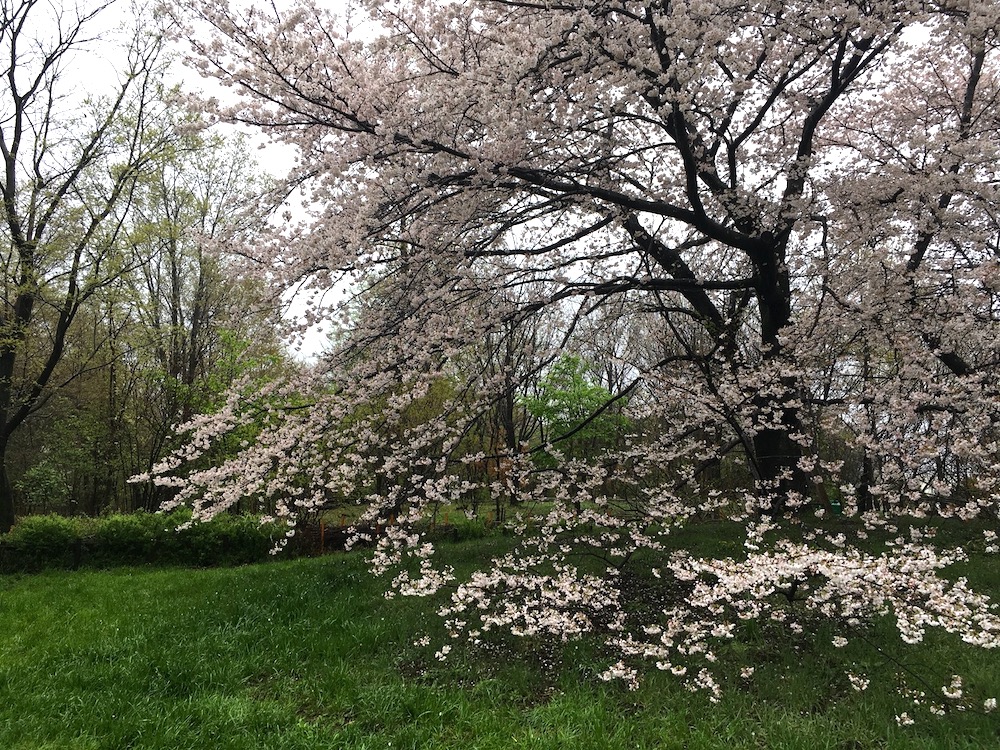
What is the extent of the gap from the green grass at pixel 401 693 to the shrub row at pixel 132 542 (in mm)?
4233

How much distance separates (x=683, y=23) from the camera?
11.0 feet

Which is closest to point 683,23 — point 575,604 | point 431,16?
point 431,16

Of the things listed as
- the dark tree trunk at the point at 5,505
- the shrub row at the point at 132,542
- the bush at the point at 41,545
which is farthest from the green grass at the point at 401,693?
the dark tree trunk at the point at 5,505

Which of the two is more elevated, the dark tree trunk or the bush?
the dark tree trunk

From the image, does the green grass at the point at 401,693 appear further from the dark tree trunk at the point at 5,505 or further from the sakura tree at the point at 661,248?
the dark tree trunk at the point at 5,505

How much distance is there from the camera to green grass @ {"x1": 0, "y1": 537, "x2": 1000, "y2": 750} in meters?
3.20

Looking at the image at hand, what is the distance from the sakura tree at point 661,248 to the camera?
3736 millimetres

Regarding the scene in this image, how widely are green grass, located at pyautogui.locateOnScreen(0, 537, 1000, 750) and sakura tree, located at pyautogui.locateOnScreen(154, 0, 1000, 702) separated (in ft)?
0.89

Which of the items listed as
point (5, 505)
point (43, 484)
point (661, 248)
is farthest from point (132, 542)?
point (661, 248)

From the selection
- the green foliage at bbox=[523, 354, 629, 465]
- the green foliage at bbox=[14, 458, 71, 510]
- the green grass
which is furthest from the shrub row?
the green foliage at bbox=[523, 354, 629, 465]

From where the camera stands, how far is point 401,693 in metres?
3.87

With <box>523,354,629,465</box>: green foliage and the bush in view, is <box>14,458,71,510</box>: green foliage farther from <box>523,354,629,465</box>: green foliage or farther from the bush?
<box>523,354,629,465</box>: green foliage

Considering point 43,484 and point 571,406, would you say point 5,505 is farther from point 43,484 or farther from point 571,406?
point 571,406

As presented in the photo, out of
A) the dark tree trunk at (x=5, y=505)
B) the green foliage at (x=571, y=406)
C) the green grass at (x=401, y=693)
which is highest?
the green foliage at (x=571, y=406)
